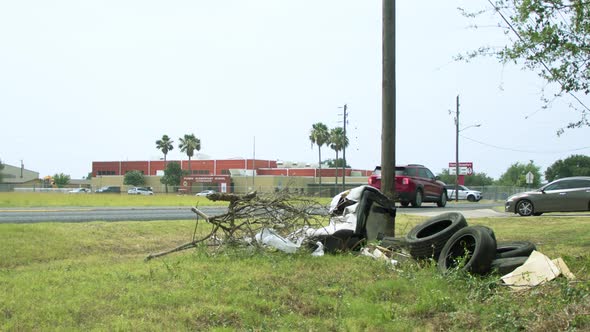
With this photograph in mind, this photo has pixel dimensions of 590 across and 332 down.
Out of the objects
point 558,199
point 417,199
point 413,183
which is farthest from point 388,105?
point 417,199

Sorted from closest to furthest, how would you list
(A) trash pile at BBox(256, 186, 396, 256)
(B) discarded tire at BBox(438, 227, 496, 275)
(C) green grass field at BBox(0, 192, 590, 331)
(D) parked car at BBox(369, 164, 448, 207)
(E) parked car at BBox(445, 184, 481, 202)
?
(C) green grass field at BBox(0, 192, 590, 331) → (B) discarded tire at BBox(438, 227, 496, 275) → (A) trash pile at BBox(256, 186, 396, 256) → (D) parked car at BBox(369, 164, 448, 207) → (E) parked car at BBox(445, 184, 481, 202)

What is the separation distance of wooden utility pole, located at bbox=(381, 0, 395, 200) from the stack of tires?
6.32ft

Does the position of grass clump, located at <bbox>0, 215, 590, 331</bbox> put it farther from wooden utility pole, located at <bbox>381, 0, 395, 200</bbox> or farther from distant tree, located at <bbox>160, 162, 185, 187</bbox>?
distant tree, located at <bbox>160, 162, 185, 187</bbox>

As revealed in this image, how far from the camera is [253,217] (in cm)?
978

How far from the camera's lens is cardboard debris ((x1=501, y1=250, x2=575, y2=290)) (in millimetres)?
6441

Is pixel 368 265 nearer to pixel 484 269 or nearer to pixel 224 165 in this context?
pixel 484 269

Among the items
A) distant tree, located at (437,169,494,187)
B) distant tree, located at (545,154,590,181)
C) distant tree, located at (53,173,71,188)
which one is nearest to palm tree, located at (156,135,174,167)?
distant tree, located at (53,173,71,188)

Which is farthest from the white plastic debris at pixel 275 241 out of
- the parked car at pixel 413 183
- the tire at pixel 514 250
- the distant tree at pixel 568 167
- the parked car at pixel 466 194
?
the distant tree at pixel 568 167

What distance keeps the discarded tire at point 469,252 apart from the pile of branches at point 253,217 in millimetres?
2860

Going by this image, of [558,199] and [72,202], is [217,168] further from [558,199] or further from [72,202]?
[558,199]

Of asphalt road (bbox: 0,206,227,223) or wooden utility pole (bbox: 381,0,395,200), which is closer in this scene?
wooden utility pole (bbox: 381,0,395,200)

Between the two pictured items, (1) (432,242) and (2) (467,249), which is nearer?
(2) (467,249)

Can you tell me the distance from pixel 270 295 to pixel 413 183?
16643mm

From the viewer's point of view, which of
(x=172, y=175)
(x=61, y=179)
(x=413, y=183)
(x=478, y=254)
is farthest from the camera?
(x=61, y=179)
